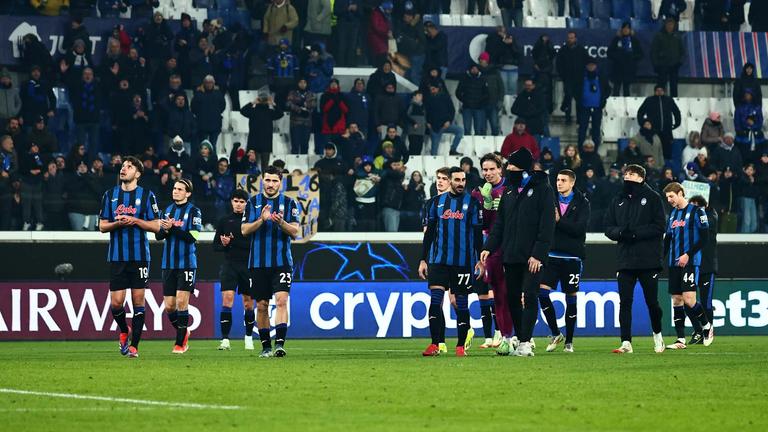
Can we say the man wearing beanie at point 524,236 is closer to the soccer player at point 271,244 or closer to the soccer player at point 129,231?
the soccer player at point 271,244

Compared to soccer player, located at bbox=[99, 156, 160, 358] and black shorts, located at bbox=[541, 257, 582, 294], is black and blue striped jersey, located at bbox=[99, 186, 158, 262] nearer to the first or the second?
soccer player, located at bbox=[99, 156, 160, 358]

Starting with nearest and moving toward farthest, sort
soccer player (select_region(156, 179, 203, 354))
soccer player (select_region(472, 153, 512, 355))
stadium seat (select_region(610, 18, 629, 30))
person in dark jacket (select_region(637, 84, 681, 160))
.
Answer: soccer player (select_region(472, 153, 512, 355)), soccer player (select_region(156, 179, 203, 354)), person in dark jacket (select_region(637, 84, 681, 160)), stadium seat (select_region(610, 18, 629, 30))

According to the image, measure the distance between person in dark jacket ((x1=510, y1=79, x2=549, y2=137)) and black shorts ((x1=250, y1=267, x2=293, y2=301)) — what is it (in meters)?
13.8

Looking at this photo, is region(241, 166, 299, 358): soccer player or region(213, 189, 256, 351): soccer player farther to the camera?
region(213, 189, 256, 351): soccer player

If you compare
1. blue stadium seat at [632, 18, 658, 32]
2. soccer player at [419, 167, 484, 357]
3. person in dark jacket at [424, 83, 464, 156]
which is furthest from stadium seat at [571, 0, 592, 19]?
soccer player at [419, 167, 484, 357]

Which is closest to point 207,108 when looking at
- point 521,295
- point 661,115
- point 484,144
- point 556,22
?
point 484,144

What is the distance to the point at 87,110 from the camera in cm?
2578

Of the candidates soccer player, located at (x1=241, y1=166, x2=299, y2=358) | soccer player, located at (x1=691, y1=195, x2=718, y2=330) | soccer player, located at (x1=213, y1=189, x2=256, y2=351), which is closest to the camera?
soccer player, located at (x1=241, y1=166, x2=299, y2=358)

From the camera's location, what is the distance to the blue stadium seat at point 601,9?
32.6 m

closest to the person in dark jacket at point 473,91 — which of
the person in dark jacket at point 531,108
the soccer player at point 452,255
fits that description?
the person in dark jacket at point 531,108

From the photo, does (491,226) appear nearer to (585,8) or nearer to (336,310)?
(336,310)

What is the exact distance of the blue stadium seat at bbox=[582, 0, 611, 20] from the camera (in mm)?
32625

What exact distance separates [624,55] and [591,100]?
1.74m

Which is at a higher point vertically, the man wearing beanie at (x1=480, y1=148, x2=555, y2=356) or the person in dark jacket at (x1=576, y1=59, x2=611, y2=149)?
the person in dark jacket at (x1=576, y1=59, x2=611, y2=149)
